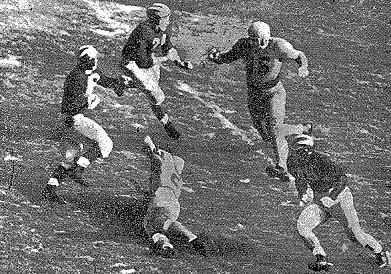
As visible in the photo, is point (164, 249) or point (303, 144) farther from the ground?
point (303, 144)

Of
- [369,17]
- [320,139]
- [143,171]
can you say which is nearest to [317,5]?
[369,17]

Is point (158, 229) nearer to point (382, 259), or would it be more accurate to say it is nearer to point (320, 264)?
point (320, 264)

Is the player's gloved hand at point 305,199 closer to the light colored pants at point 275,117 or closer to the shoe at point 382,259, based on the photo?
the shoe at point 382,259

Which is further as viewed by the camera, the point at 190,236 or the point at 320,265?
the point at 190,236

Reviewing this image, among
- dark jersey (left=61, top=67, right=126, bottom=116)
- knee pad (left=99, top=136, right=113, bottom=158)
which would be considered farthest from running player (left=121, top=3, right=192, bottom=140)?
knee pad (left=99, top=136, right=113, bottom=158)

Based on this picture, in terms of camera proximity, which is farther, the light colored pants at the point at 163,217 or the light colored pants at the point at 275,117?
the light colored pants at the point at 275,117

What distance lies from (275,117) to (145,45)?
2012mm

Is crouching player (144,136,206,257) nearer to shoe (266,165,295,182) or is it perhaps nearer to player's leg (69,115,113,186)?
player's leg (69,115,113,186)

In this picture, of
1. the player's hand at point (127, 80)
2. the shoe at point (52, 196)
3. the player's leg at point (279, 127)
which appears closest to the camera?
the shoe at point (52, 196)

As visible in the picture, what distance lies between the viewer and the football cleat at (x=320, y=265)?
26.1 feet

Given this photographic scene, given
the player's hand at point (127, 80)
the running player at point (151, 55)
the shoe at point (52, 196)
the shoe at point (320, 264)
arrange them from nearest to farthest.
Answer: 1. the shoe at point (320, 264)
2. the shoe at point (52, 196)
3. the player's hand at point (127, 80)
4. the running player at point (151, 55)

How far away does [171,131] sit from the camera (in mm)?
A: 10180

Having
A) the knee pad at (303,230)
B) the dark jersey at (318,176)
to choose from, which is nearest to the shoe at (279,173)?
the dark jersey at (318,176)

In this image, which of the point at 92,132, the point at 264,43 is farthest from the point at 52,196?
the point at 264,43
